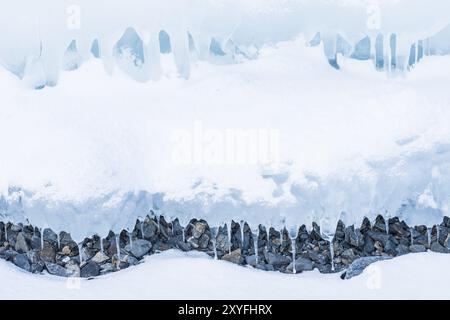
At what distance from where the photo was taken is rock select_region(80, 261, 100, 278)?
634cm

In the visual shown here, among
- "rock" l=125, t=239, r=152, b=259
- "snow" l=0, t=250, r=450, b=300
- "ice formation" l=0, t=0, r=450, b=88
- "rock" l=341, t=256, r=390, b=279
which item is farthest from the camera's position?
"ice formation" l=0, t=0, r=450, b=88

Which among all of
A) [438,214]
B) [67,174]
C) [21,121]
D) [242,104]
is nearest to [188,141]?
[242,104]

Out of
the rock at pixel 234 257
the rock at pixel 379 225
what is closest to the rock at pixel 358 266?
the rock at pixel 379 225

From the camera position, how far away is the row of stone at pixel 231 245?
636 cm

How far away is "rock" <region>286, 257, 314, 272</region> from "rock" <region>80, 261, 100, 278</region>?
2.01 meters

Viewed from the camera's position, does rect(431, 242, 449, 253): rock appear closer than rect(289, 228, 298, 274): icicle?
No

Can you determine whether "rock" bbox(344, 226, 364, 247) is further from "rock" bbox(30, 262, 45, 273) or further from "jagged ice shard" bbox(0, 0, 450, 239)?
"rock" bbox(30, 262, 45, 273)

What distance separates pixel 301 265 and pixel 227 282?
0.88m

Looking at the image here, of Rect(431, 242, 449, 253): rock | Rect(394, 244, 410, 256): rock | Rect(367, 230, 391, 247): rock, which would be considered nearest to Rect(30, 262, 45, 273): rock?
Rect(367, 230, 391, 247): rock

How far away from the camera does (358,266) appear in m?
6.22

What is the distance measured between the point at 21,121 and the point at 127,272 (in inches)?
86.3

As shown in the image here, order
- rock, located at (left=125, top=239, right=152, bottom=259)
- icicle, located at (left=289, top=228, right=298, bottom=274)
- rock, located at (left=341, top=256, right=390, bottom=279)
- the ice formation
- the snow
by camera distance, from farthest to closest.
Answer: the ice formation < rock, located at (left=125, top=239, right=152, bottom=259) < icicle, located at (left=289, top=228, right=298, bottom=274) < rock, located at (left=341, top=256, right=390, bottom=279) < the snow

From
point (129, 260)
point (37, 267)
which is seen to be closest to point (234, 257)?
point (129, 260)

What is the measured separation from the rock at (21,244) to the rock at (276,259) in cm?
257
